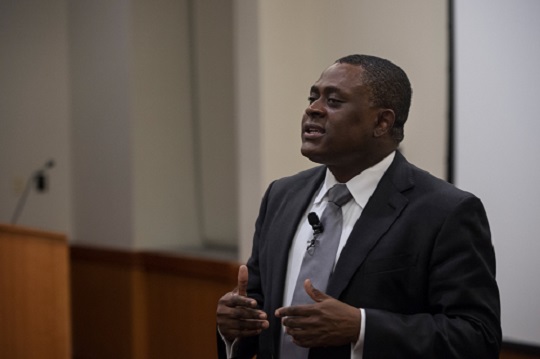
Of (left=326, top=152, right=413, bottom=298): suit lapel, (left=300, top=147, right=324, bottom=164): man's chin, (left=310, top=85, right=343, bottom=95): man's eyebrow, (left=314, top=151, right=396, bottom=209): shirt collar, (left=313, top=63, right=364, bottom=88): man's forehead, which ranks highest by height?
(left=313, top=63, right=364, bottom=88): man's forehead

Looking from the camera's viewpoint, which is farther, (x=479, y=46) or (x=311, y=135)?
(x=479, y=46)

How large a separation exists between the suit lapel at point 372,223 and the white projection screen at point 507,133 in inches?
44.3

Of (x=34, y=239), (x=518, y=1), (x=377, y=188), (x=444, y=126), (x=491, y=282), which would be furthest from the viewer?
(x=34, y=239)

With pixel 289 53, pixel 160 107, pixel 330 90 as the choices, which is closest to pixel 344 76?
pixel 330 90

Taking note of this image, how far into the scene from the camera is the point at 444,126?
123 inches

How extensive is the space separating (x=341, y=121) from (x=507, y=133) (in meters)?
1.25

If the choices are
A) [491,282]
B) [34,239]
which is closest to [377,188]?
[491,282]

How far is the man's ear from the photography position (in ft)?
5.90

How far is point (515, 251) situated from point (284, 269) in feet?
4.15

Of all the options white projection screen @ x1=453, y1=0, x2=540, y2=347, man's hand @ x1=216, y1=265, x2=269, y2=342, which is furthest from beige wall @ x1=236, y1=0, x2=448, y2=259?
man's hand @ x1=216, y1=265, x2=269, y2=342

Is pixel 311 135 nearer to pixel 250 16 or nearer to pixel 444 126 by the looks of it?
pixel 444 126

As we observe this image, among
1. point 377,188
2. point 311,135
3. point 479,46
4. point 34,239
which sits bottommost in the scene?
point 34,239

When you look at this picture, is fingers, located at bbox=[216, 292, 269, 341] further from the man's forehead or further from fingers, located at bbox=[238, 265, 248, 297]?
the man's forehead

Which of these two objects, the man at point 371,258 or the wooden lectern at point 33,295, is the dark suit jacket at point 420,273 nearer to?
the man at point 371,258
